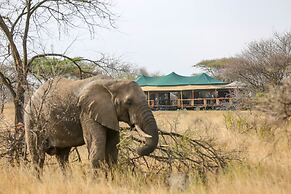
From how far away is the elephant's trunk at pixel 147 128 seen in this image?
8117mm

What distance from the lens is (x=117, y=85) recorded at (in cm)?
887

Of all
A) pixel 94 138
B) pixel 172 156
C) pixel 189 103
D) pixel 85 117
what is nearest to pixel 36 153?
pixel 85 117

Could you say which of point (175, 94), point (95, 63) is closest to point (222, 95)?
point (175, 94)

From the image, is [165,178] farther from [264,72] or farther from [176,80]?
[176,80]

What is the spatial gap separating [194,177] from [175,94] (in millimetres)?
46471

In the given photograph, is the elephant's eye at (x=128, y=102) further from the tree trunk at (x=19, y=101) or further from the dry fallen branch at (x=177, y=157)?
the tree trunk at (x=19, y=101)

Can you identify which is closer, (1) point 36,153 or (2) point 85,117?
(2) point 85,117

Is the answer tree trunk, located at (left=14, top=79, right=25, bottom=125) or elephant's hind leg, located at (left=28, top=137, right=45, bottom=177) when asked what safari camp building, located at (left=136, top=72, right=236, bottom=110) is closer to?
tree trunk, located at (left=14, top=79, right=25, bottom=125)

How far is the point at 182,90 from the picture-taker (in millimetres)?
49094

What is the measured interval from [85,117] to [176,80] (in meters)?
43.6

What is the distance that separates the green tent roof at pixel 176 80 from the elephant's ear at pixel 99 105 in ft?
131

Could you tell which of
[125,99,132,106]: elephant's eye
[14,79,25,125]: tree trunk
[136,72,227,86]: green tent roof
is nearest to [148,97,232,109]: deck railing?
[136,72,227,86]: green tent roof

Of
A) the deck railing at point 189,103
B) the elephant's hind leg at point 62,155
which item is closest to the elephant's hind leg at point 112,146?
the elephant's hind leg at point 62,155

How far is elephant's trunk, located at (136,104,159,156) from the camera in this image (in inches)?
320
